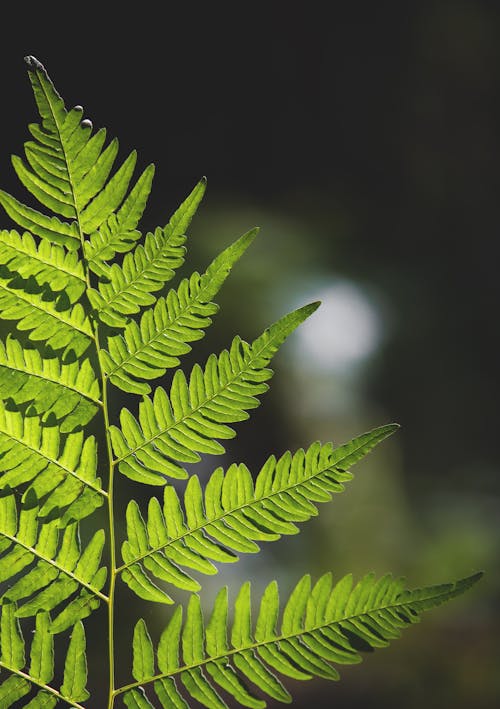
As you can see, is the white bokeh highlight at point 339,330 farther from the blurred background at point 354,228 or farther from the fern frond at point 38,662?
the fern frond at point 38,662

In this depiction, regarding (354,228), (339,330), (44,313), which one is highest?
(354,228)

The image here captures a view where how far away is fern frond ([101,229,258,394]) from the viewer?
0.36 m

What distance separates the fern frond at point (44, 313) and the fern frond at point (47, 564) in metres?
0.07

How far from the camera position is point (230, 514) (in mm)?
362

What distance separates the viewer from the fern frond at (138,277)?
0.37m

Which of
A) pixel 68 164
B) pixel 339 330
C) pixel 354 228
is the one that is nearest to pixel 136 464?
pixel 68 164

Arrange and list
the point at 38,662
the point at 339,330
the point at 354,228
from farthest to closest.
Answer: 1. the point at 354,228
2. the point at 339,330
3. the point at 38,662

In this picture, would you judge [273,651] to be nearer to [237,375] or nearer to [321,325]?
[237,375]

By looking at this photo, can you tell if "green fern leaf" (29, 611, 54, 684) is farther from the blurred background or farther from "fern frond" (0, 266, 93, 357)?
the blurred background

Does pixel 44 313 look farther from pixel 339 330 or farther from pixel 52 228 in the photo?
pixel 339 330

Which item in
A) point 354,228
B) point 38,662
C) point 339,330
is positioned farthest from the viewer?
point 354,228

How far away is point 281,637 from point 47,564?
105mm

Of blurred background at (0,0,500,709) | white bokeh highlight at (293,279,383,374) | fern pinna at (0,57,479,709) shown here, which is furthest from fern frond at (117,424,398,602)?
white bokeh highlight at (293,279,383,374)

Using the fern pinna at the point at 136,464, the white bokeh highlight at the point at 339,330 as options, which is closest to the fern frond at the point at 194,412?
the fern pinna at the point at 136,464
